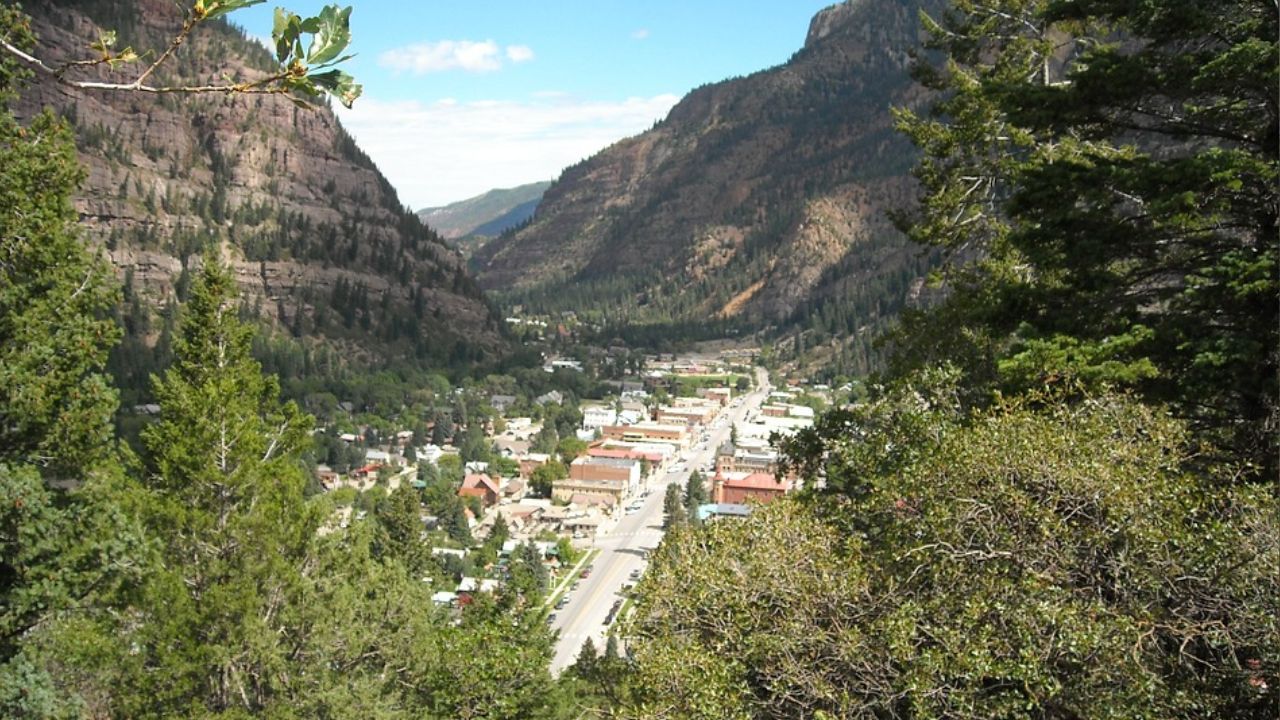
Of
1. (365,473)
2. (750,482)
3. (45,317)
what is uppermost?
(45,317)

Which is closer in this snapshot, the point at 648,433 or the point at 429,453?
the point at 429,453

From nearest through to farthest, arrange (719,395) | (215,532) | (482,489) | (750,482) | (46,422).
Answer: (46,422), (215,532), (750,482), (482,489), (719,395)

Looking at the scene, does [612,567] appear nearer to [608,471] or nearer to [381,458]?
[608,471]

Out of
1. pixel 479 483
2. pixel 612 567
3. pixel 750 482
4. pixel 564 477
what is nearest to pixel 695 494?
pixel 750 482

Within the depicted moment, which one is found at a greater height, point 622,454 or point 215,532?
point 215,532

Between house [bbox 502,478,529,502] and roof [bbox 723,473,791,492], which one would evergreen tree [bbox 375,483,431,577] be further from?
house [bbox 502,478,529,502]

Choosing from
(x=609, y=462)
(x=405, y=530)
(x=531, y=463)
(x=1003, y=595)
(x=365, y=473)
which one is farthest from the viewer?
(x=531, y=463)

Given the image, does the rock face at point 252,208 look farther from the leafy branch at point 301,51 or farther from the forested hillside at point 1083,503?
the leafy branch at point 301,51
